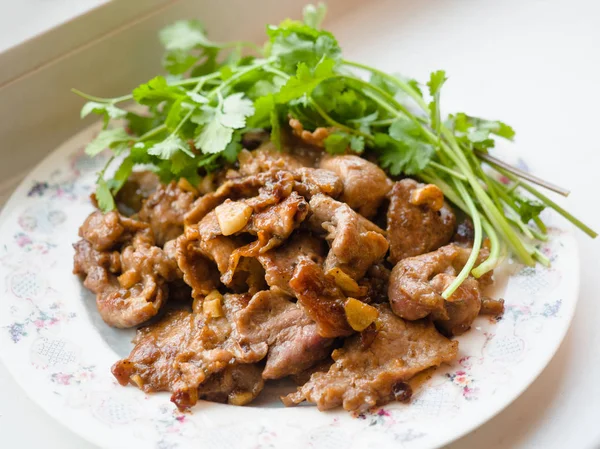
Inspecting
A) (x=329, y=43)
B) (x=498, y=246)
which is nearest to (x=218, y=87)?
(x=329, y=43)

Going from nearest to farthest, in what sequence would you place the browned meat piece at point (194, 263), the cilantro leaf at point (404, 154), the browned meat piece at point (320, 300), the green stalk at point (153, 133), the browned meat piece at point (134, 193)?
1. the browned meat piece at point (320, 300)
2. the browned meat piece at point (194, 263)
3. the cilantro leaf at point (404, 154)
4. the green stalk at point (153, 133)
5. the browned meat piece at point (134, 193)

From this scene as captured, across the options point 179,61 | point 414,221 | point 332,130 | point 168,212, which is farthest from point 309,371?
point 179,61

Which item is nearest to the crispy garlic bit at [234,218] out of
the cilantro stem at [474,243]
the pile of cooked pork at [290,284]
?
the pile of cooked pork at [290,284]

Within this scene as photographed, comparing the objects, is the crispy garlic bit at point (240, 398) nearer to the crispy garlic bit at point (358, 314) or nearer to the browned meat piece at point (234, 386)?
the browned meat piece at point (234, 386)

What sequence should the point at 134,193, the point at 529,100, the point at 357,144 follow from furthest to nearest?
1. the point at 529,100
2. the point at 134,193
3. the point at 357,144

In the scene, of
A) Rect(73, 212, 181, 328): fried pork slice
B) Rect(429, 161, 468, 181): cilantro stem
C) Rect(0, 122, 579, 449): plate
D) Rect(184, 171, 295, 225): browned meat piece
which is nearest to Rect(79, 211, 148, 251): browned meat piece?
Rect(73, 212, 181, 328): fried pork slice

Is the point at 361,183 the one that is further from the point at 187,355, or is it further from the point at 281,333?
the point at 187,355

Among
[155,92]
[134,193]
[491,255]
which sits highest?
[155,92]
